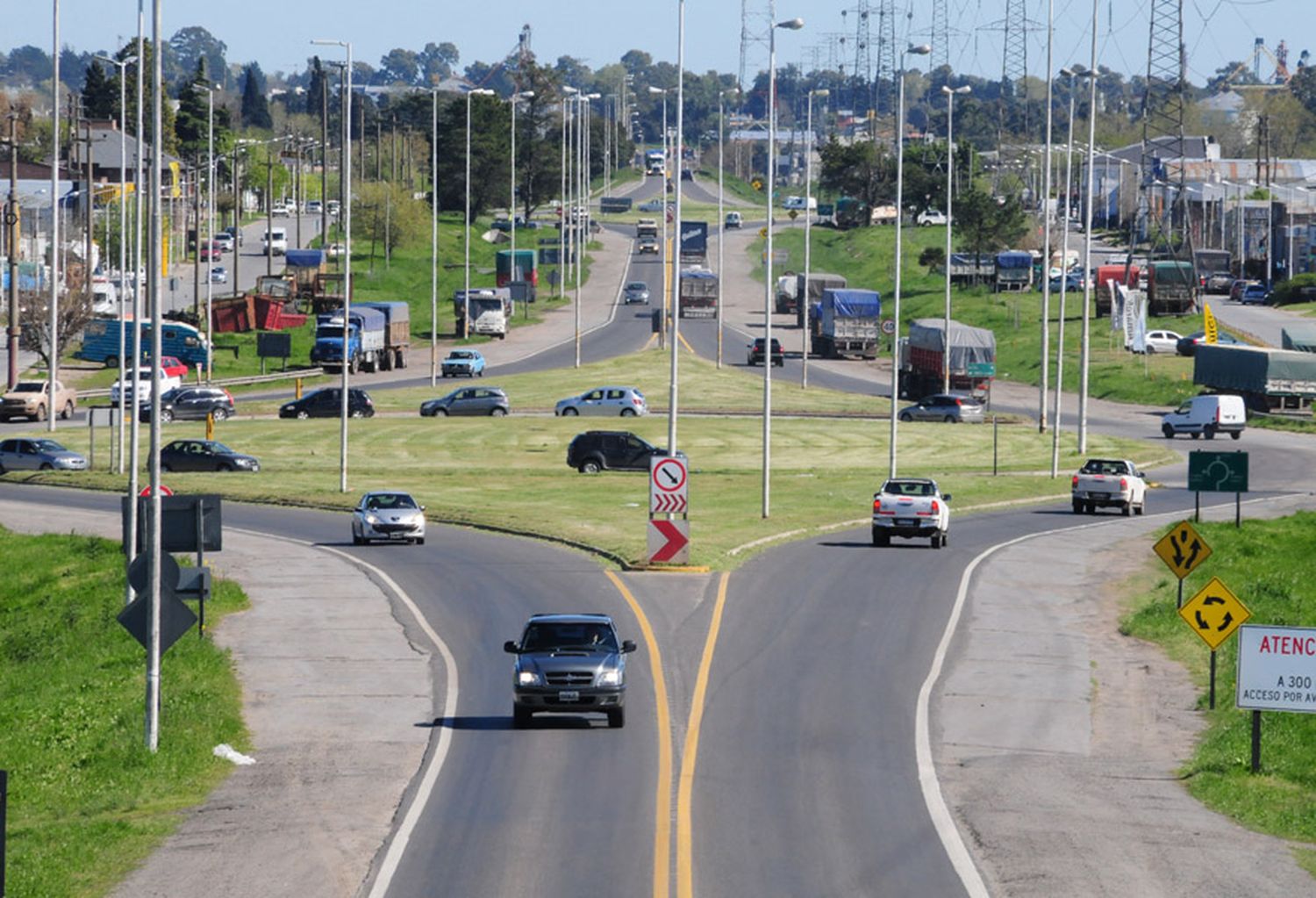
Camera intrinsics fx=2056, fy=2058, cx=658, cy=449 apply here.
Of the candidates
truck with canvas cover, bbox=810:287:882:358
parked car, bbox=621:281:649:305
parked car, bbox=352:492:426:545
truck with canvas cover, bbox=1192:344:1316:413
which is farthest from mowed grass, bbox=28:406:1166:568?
parked car, bbox=621:281:649:305

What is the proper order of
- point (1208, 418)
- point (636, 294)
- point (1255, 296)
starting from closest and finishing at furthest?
point (1208, 418) → point (1255, 296) → point (636, 294)

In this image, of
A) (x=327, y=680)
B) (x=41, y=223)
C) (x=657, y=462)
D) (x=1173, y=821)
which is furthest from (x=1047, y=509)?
(x=41, y=223)

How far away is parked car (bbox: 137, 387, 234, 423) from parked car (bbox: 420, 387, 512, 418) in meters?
8.51

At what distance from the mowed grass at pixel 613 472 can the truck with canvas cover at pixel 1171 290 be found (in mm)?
43260

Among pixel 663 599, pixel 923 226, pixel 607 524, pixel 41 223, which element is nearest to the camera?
pixel 663 599

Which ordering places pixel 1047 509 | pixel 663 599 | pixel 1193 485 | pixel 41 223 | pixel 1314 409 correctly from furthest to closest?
pixel 41 223 < pixel 1314 409 < pixel 1047 509 < pixel 1193 485 < pixel 663 599

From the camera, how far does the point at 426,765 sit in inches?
1072

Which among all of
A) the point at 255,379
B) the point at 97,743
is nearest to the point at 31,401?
the point at 255,379

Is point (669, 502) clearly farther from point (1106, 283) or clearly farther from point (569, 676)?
point (1106, 283)

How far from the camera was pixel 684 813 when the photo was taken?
78.6ft

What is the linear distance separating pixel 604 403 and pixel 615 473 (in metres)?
Answer: 18.5

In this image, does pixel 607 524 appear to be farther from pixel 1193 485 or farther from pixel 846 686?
pixel 846 686

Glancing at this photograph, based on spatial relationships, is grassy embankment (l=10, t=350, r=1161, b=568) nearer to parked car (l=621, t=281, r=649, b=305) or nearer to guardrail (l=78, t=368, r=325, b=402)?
guardrail (l=78, t=368, r=325, b=402)

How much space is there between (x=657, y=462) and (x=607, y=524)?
11338mm
